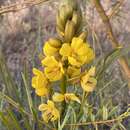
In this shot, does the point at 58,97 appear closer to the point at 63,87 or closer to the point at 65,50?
the point at 63,87

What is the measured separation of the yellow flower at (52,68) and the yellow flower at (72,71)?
15 millimetres

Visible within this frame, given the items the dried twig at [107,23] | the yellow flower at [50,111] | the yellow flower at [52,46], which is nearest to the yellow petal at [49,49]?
the yellow flower at [52,46]

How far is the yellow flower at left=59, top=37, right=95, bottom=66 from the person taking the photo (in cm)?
82

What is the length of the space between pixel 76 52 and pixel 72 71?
0.17ft

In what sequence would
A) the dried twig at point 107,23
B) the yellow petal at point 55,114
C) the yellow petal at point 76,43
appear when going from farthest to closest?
the dried twig at point 107,23, the yellow petal at point 55,114, the yellow petal at point 76,43

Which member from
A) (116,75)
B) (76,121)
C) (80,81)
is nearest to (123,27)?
(116,75)

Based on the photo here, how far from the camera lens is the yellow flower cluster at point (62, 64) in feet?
2.76

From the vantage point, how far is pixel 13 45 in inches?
107

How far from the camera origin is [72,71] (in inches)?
34.7

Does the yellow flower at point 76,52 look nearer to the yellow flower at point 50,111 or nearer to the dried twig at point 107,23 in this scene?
the yellow flower at point 50,111

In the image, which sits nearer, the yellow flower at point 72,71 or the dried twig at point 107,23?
the yellow flower at point 72,71

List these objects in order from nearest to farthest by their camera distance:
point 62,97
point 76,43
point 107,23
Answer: point 76,43
point 62,97
point 107,23

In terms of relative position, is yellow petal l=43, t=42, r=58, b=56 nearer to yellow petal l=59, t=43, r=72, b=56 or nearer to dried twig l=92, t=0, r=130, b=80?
yellow petal l=59, t=43, r=72, b=56

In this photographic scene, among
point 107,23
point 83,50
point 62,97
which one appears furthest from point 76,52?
point 107,23
